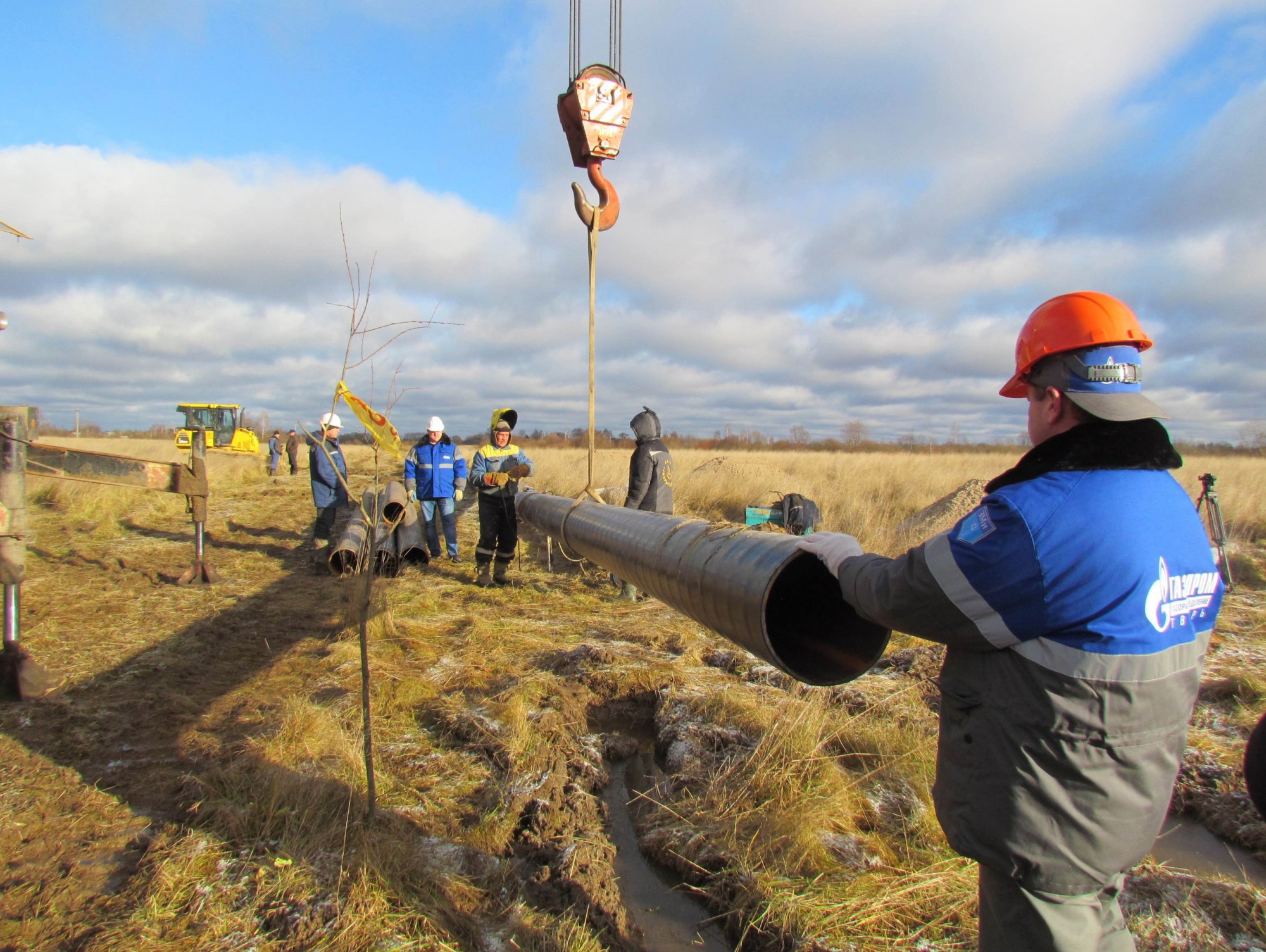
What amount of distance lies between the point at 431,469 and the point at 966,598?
7967 millimetres

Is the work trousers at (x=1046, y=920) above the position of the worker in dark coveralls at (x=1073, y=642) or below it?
below

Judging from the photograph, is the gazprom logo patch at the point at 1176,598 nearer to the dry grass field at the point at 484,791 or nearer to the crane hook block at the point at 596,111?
the dry grass field at the point at 484,791

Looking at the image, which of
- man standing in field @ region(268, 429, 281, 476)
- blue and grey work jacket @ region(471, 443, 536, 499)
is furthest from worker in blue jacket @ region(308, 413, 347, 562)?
man standing in field @ region(268, 429, 281, 476)

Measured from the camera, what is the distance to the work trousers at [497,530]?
7758 millimetres

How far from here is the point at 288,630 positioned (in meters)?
5.86

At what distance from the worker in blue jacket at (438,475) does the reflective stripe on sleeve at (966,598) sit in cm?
777

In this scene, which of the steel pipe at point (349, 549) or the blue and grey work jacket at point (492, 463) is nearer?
the steel pipe at point (349, 549)

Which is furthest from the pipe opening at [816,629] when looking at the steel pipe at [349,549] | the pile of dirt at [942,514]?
the pile of dirt at [942,514]

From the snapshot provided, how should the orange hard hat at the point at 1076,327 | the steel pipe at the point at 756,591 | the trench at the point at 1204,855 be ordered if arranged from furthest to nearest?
the trench at the point at 1204,855
the steel pipe at the point at 756,591
the orange hard hat at the point at 1076,327

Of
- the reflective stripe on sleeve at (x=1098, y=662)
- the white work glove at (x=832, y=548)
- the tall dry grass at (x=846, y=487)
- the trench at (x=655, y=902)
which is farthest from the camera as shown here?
the tall dry grass at (x=846, y=487)

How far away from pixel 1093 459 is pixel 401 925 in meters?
2.54

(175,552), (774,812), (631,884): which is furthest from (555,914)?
(175,552)

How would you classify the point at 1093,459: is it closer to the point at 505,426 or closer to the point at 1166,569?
the point at 1166,569

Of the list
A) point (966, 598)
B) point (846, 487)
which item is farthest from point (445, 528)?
point (846, 487)
